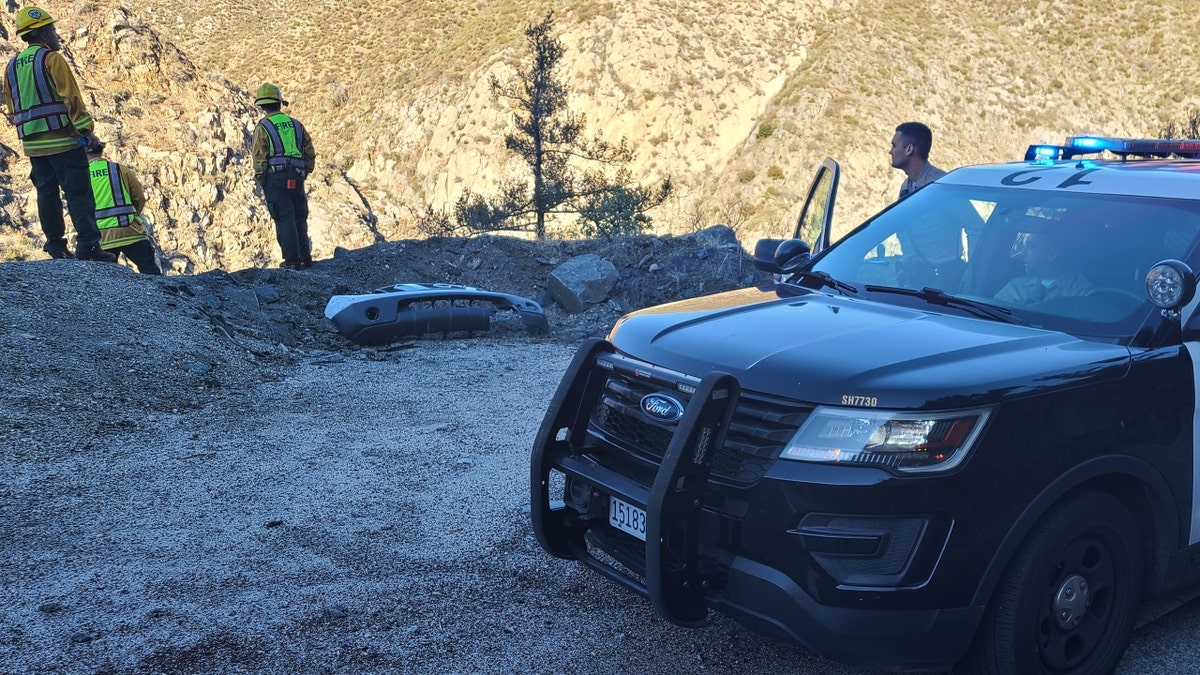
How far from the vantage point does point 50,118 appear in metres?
10.2

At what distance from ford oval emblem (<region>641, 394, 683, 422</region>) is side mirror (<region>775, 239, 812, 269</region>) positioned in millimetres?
1639

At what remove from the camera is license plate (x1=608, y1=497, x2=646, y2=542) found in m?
3.53

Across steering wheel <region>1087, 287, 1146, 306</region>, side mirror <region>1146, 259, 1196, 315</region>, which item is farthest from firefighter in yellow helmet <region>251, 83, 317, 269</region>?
side mirror <region>1146, 259, 1196, 315</region>

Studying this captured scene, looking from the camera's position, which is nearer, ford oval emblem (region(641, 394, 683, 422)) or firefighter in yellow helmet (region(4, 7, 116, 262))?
ford oval emblem (region(641, 394, 683, 422))

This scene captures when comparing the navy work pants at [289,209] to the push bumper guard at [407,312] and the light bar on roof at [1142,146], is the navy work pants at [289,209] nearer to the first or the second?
the push bumper guard at [407,312]

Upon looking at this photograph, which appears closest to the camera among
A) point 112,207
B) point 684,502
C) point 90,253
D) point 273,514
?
point 684,502

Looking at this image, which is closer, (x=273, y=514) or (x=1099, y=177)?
(x=1099, y=177)

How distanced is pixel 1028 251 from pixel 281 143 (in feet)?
34.5

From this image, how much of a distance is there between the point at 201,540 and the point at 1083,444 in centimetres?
409

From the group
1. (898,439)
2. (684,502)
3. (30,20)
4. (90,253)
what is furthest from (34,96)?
(898,439)

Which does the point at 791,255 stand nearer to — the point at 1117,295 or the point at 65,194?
the point at 1117,295

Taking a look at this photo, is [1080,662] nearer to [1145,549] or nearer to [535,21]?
[1145,549]

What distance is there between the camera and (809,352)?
344 cm

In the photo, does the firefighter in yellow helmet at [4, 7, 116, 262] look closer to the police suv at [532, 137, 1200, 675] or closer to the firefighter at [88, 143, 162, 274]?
the firefighter at [88, 143, 162, 274]
